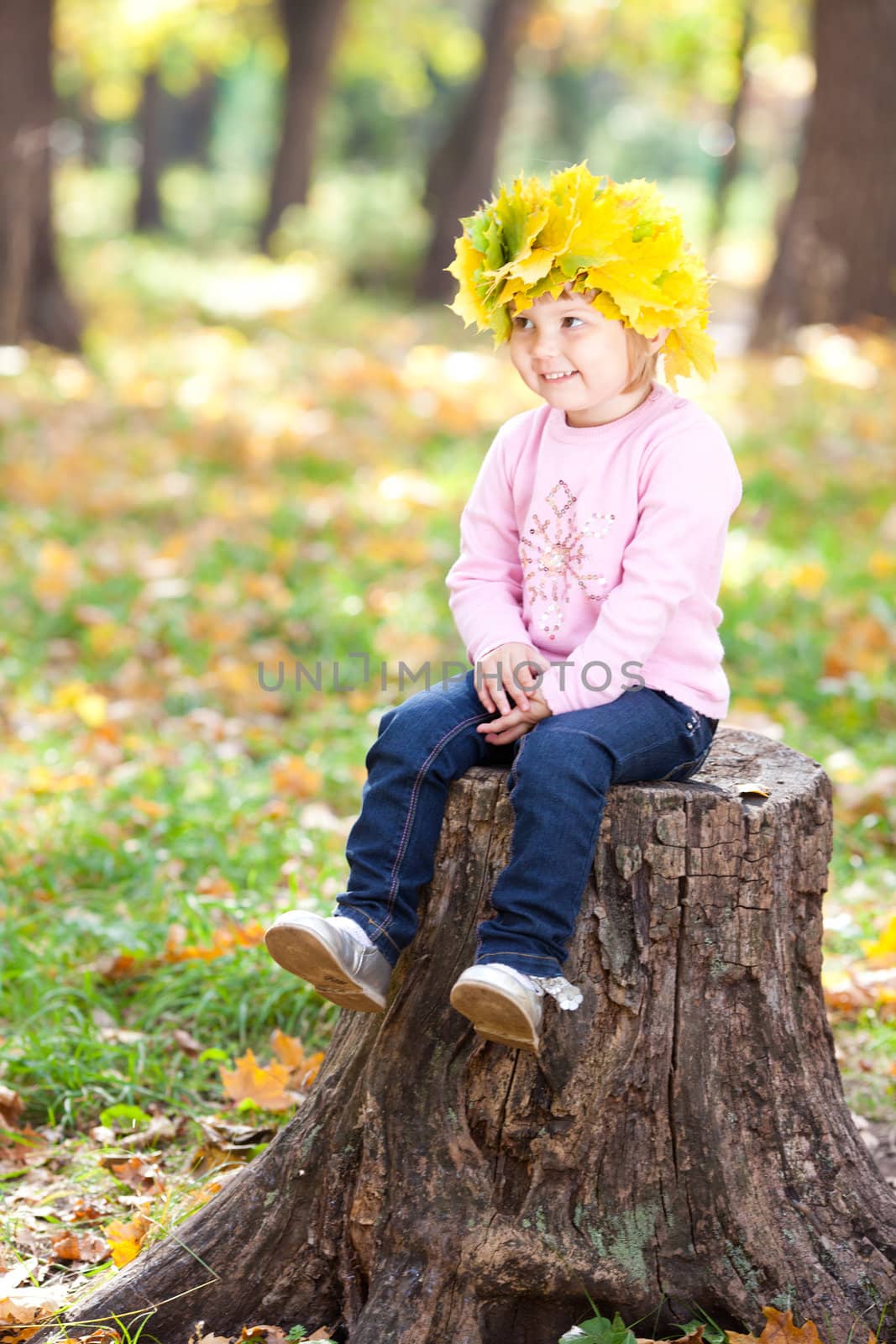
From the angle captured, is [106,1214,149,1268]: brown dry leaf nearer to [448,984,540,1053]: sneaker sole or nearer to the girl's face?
[448,984,540,1053]: sneaker sole

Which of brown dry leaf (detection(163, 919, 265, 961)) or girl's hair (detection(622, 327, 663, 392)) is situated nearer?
girl's hair (detection(622, 327, 663, 392))

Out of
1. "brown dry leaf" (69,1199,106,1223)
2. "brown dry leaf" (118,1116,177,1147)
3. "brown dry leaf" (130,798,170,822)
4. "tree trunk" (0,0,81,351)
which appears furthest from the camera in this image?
"tree trunk" (0,0,81,351)

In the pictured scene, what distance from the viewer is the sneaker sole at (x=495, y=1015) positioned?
7.44 feet

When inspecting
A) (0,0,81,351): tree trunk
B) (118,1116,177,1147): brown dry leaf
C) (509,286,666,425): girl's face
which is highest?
(0,0,81,351): tree trunk

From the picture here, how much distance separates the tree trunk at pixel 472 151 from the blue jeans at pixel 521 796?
596 inches

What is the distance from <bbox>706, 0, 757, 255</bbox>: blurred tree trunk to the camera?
64.3 feet

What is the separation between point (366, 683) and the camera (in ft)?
19.3

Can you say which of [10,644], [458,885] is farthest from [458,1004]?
[10,644]

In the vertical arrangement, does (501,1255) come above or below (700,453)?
below

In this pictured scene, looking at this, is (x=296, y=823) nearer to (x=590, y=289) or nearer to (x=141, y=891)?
(x=141, y=891)

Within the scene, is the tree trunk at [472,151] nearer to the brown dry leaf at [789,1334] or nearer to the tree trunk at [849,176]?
the tree trunk at [849,176]

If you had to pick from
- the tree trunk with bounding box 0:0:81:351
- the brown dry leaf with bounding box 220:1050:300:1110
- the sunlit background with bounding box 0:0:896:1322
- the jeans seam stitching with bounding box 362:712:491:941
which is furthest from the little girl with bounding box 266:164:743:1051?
the tree trunk with bounding box 0:0:81:351

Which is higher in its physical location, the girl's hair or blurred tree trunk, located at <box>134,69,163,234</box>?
blurred tree trunk, located at <box>134,69,163,234</box>

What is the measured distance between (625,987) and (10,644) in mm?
4459
